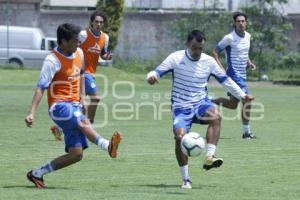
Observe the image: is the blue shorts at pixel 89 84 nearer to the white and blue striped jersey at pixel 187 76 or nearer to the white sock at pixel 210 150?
the white and blue striped jersey at pixel 187 76

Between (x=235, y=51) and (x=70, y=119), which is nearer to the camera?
(x=70, y=119)

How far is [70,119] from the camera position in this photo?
1098 centimetres

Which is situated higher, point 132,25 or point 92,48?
point 92,48

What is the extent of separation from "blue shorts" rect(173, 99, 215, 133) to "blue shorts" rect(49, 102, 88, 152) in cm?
110

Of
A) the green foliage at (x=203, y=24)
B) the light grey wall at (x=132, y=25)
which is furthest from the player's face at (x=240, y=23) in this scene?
the light grey wall at (x=132, y=25)

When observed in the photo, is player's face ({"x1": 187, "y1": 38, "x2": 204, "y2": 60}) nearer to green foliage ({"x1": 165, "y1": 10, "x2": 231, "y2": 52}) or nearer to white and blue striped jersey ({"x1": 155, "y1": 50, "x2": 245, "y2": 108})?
white and blue striped jersey ({"x1": 155, "y1": 50, "x2": 245, "y2": 108})

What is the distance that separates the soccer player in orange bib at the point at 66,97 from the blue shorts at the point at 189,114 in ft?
3.31

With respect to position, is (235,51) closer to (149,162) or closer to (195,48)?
(149,162)

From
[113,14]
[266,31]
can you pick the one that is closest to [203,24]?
[266,31]

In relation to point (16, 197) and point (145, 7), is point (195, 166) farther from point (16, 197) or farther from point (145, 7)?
point (145, 7)

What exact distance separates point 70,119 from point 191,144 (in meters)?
1.33

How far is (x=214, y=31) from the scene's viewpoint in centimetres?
4334

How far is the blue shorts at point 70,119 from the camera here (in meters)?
11.0

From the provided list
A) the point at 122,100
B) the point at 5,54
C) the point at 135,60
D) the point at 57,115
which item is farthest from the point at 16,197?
the point at 135,60
